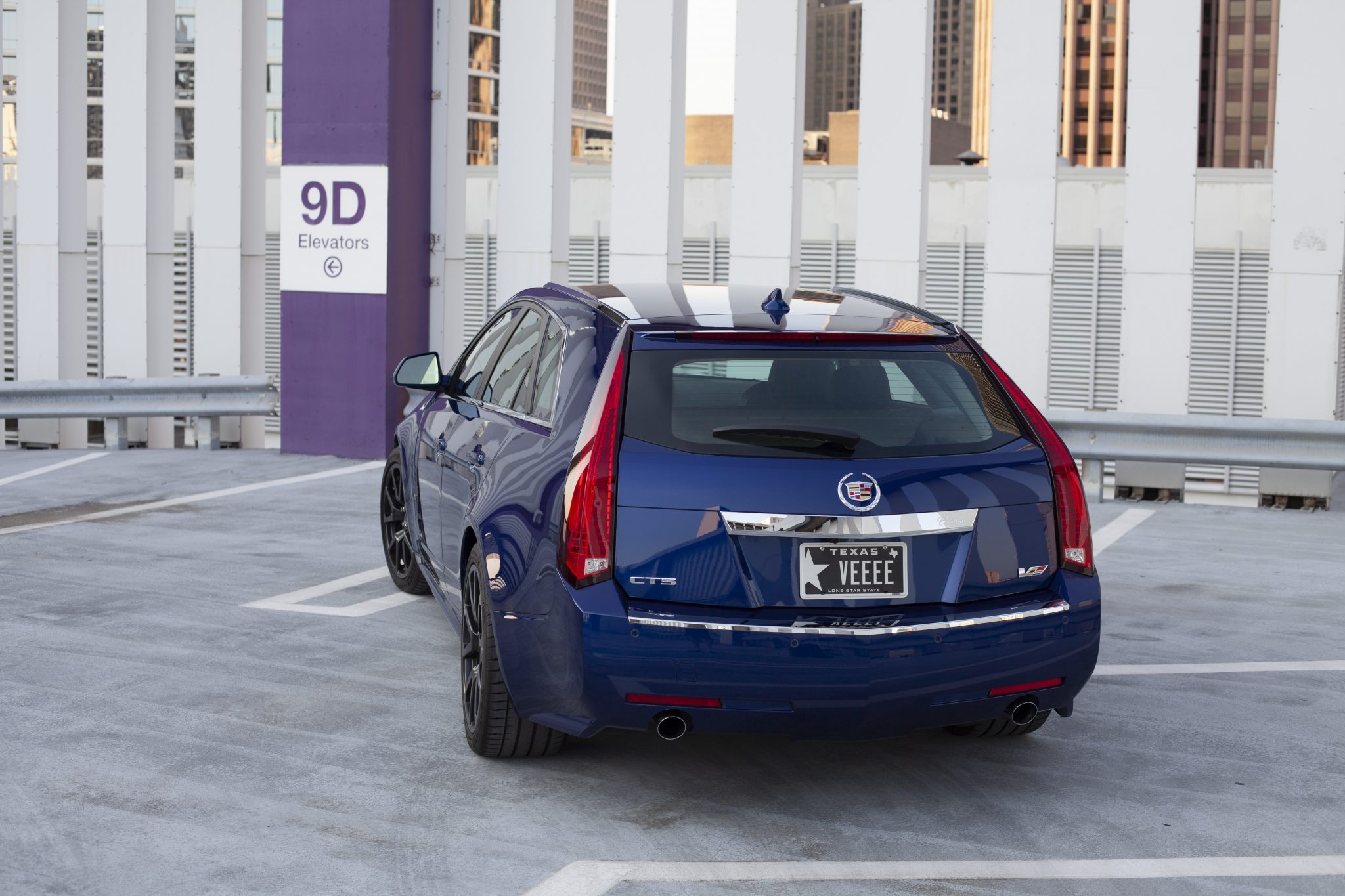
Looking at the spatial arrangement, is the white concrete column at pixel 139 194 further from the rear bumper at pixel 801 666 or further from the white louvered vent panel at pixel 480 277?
the white louvered vent panel at pixel 480 277

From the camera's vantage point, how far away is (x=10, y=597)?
24.7ft

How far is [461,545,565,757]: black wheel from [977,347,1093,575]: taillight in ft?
5.44

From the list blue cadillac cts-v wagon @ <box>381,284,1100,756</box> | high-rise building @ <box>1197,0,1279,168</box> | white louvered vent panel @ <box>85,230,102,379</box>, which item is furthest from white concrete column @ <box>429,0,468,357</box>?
high-rise building @ <box>1197,0,1279,168</box>

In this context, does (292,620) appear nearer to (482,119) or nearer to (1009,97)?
(1009,97)

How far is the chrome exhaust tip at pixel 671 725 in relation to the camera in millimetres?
4336

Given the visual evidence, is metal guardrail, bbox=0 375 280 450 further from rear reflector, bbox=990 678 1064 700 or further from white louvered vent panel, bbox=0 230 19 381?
rear reflector, bbox=990 678 1064 700

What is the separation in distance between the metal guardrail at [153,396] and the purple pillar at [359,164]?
37cm

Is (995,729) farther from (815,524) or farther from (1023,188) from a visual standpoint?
(1023,188)

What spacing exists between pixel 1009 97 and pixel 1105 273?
56.7 ft

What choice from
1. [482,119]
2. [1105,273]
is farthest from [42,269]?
[482,119]

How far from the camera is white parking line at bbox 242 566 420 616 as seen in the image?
733cm

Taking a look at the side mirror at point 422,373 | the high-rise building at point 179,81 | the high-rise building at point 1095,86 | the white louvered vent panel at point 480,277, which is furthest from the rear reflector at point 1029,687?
the high-rise building at point 1095,86

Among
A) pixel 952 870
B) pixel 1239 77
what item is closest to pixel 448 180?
pixel 952 870

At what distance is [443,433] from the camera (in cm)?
623
